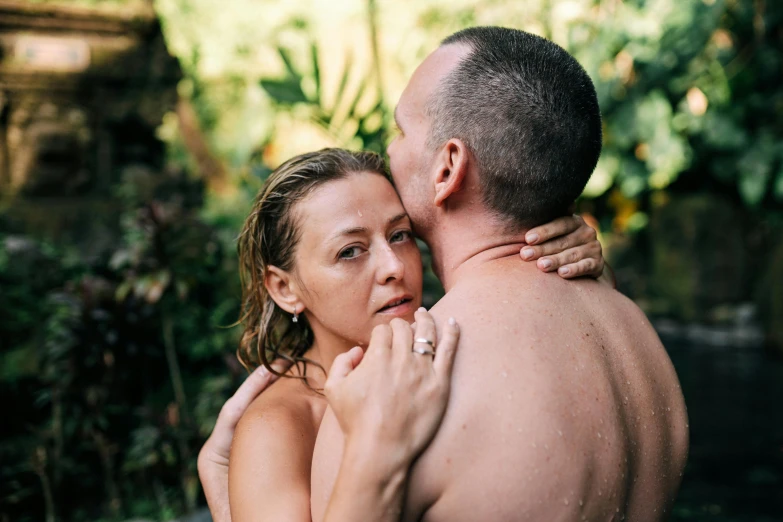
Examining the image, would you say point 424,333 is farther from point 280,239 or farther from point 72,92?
point 72,92

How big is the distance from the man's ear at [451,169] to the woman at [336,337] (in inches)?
10.1

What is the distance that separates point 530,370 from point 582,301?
33cm

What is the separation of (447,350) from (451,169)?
20.4 inches

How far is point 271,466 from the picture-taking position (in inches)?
71.0

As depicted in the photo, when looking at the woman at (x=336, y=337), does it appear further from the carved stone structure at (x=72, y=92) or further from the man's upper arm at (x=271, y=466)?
the carved stone structure at (x=72, y=92)

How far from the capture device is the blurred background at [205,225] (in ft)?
12.5

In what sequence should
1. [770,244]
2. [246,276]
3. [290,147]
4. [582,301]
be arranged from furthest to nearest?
[290,147] < [770,244] < [246,276] < [582,301]

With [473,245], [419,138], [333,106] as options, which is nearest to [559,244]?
[473,245]

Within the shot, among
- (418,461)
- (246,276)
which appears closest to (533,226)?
(418,461)

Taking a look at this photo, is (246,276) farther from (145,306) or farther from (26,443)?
(26,443)

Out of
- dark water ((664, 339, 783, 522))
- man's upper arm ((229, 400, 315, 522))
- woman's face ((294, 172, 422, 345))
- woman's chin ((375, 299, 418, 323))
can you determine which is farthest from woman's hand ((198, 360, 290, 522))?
dark water ((664, 339, 783, 522))

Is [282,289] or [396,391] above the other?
[282,289]

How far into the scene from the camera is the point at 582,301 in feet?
5.77

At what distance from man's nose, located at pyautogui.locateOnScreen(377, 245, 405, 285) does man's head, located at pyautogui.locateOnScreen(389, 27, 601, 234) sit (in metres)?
0.21
